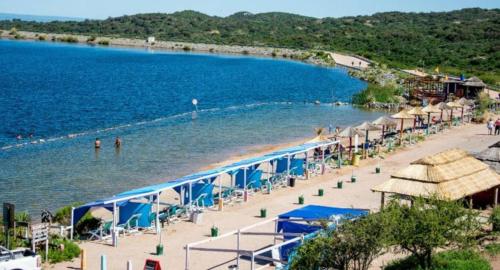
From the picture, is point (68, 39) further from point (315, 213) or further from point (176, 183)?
point (315, 213)

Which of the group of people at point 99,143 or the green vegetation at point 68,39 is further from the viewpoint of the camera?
the green vegetation at point 68,39

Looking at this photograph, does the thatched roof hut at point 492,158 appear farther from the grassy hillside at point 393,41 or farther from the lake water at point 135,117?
the grassy hillside at point 393,41

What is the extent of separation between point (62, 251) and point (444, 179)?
452 inches

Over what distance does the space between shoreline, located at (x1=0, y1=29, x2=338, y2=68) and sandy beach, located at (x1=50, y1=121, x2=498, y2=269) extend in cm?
7369

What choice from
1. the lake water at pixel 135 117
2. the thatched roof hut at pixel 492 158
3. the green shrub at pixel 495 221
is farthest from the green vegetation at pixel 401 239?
the lake water at pixel 135 117

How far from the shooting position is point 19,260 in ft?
51.4

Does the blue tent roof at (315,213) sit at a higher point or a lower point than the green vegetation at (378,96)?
higher

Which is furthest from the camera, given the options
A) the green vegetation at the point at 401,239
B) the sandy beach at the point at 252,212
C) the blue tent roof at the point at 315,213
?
the blue tent roof at the point at 315,213

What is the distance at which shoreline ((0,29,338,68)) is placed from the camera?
128000mm

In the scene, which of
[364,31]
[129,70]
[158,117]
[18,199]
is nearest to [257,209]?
[18,199]

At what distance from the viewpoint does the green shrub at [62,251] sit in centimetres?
1810

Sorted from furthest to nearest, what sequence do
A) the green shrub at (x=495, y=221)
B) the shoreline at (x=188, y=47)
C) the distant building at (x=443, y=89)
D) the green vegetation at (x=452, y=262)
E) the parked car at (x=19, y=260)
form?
the shoreline at (x=188, y=47), the distant building at (x=443, y=89), the green shrub at (x=495, y=221), the green vegetation at (x=452, y=262), the parked car at (x=19, y=260)

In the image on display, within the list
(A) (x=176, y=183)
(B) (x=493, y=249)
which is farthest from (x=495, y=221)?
(A) (x=176, y=183)

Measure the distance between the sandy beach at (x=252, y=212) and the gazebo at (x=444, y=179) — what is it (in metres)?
2.65
